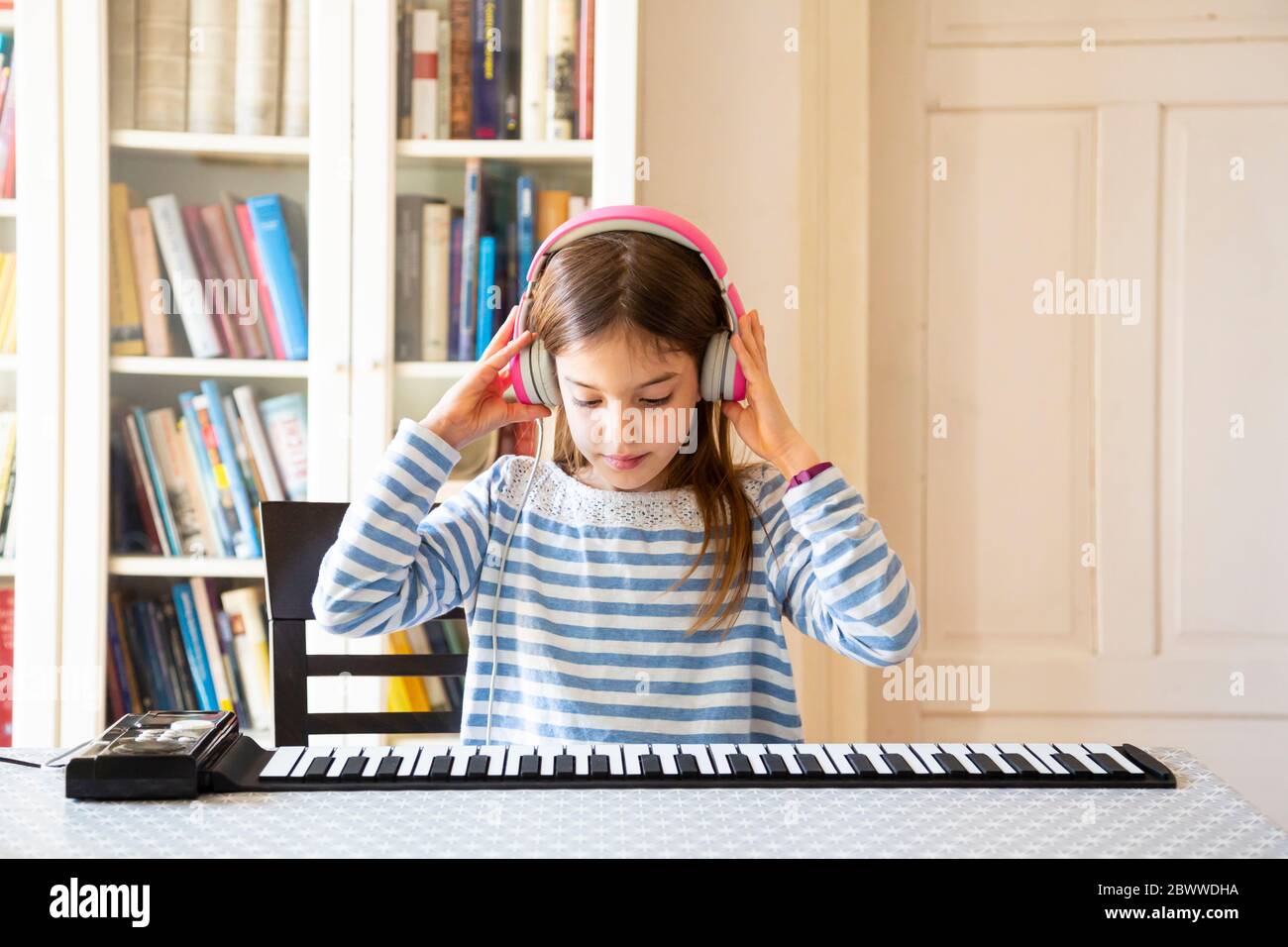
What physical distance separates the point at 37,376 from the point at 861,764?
1.49 metres

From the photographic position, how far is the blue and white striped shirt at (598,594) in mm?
1039

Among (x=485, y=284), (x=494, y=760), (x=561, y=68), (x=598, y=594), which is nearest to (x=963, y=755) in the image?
(x=494, y=760)

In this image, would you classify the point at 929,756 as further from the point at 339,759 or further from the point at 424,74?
the point at 424,74

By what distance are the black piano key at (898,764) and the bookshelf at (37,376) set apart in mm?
1443

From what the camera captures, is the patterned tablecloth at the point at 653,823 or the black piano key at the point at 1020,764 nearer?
the patterned tablecloth at the point at 653,823

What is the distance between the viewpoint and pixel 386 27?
170 centimetres

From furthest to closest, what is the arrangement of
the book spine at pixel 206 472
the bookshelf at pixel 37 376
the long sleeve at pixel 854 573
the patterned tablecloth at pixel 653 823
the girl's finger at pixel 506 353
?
the book spine at pixel 206 472, the bookshelf at pixel 37 376, the girl's finger at pixel 506 353, the long sleeve at pixel 854 573, the patterned tablecloth at pixel 653 823

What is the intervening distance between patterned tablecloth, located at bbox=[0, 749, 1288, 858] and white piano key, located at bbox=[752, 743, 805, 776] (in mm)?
27

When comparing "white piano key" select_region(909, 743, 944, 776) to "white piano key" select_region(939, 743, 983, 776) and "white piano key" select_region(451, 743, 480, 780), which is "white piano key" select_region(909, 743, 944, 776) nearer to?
"white piano key" select_region(939, 743, 983, 776)

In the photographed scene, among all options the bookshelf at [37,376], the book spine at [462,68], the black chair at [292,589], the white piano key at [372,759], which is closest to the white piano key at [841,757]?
the white piano key at [372,759]

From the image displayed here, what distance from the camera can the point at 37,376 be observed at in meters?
1.70

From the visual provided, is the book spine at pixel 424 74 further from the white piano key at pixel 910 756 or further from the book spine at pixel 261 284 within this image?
the white piano key at pixel 910 756
